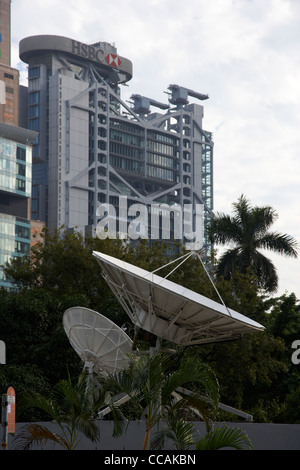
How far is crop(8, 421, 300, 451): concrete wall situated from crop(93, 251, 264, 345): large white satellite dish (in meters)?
3.73

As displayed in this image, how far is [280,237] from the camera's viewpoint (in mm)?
67375

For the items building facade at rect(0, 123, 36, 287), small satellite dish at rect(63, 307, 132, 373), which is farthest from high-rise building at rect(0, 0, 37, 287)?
small satellite dish at rect(63, 307, 132, 373)

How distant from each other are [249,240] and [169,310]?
119ft

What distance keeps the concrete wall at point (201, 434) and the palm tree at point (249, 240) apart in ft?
107

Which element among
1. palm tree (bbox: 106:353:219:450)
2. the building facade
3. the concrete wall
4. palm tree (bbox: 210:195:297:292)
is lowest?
the concrete wall

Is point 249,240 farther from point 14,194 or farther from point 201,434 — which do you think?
point 14,194

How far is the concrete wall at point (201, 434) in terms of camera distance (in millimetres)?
30062

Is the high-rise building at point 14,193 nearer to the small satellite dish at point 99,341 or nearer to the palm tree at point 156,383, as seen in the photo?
the small satellite dish at point 99,341

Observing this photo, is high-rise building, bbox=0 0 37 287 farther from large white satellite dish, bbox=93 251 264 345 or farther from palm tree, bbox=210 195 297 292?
large white satellite dish, bbox=93 251 264 345

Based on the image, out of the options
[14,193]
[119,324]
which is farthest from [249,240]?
[14,193]

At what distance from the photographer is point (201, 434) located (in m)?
31.2

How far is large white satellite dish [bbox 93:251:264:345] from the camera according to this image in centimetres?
3012
